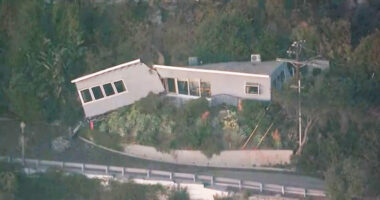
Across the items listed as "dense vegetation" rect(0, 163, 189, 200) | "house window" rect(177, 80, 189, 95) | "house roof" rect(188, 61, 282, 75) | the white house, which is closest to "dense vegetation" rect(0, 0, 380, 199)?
"house roof" rect(188, 61, 282, 75)

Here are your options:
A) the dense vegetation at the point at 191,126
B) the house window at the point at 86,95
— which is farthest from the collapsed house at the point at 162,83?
the dense vegetation at the point at 191,126

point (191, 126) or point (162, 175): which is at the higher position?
point (191, 126)

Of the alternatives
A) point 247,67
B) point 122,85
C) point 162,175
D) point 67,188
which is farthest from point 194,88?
point 67,188

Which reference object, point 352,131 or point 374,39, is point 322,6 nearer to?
point 374,39

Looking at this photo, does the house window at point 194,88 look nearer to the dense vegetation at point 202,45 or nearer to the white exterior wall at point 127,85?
the white exterior wall at point 127,85

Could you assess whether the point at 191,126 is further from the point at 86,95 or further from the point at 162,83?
the point at 86,95

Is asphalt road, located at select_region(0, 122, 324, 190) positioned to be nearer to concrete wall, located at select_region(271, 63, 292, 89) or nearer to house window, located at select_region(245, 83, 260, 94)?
house window, located at select_region(245, 83, 260, 94)
